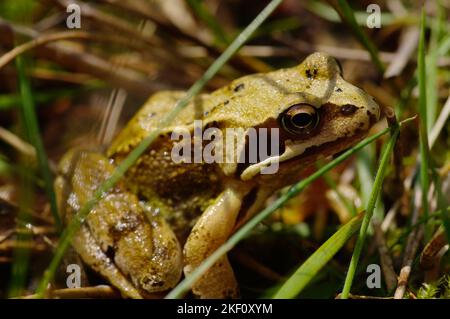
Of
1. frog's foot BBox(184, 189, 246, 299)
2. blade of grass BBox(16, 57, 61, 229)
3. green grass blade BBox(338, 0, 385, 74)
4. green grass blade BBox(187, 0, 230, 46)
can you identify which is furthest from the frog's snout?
blade of grass BBox(16, 57, 61, 229)

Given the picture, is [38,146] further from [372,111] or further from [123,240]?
[372,111]

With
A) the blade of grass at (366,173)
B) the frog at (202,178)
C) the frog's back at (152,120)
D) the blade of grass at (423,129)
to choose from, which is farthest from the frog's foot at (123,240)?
the blade of grass at (423,129)

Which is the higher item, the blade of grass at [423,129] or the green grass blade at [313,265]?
the blade of grass at [423,129]

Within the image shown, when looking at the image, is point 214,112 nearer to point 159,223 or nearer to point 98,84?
point 159,223

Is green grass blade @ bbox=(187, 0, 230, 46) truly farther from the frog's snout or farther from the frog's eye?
the frog's snout

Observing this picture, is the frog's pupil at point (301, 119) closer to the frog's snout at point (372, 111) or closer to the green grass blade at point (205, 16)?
the frog's snout at point (372, 111)

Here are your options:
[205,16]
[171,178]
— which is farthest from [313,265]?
[205,16]
